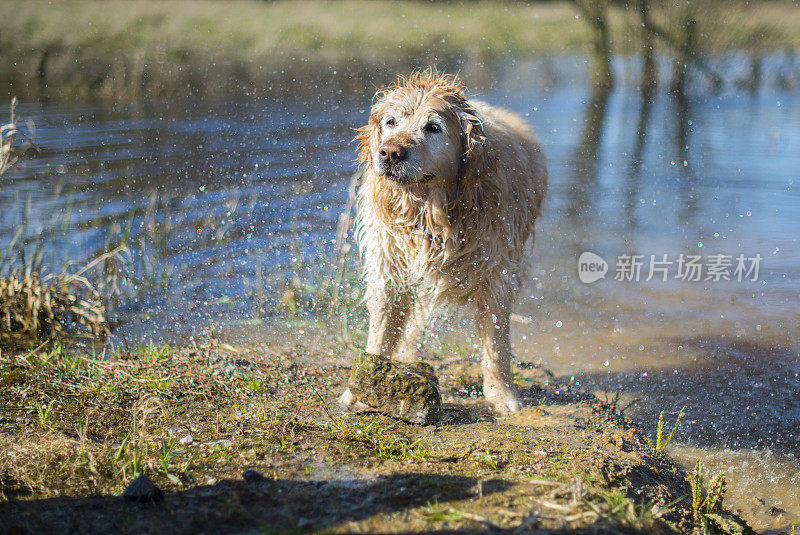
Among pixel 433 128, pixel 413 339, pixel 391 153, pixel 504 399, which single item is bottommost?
pixel 504 399

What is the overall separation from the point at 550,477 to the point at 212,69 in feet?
40.6

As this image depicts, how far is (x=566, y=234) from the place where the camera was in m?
7.46

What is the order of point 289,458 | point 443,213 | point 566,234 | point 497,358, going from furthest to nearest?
point 566,234, point 497,358, point 443,213, point 289,458

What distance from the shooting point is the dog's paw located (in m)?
4.00

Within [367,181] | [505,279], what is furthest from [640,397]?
[367,181]

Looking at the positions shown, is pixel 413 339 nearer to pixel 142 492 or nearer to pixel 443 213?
pixel 443 213

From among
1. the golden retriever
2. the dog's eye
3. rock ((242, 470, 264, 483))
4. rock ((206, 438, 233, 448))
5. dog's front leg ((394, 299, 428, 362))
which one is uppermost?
the dog's eye

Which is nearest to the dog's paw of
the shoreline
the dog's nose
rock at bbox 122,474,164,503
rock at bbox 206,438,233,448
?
the dog's nose

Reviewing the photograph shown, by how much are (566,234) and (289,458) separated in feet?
17.1

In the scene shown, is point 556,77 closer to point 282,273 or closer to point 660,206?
point 660,206

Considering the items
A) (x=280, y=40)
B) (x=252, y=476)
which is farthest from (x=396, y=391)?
(x=280, y=40)

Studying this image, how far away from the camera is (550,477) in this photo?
2857mm

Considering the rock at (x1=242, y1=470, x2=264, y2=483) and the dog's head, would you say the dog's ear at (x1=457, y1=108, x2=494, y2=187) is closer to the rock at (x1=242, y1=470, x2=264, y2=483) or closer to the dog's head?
the dog's head

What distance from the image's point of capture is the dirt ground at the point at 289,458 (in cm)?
238
